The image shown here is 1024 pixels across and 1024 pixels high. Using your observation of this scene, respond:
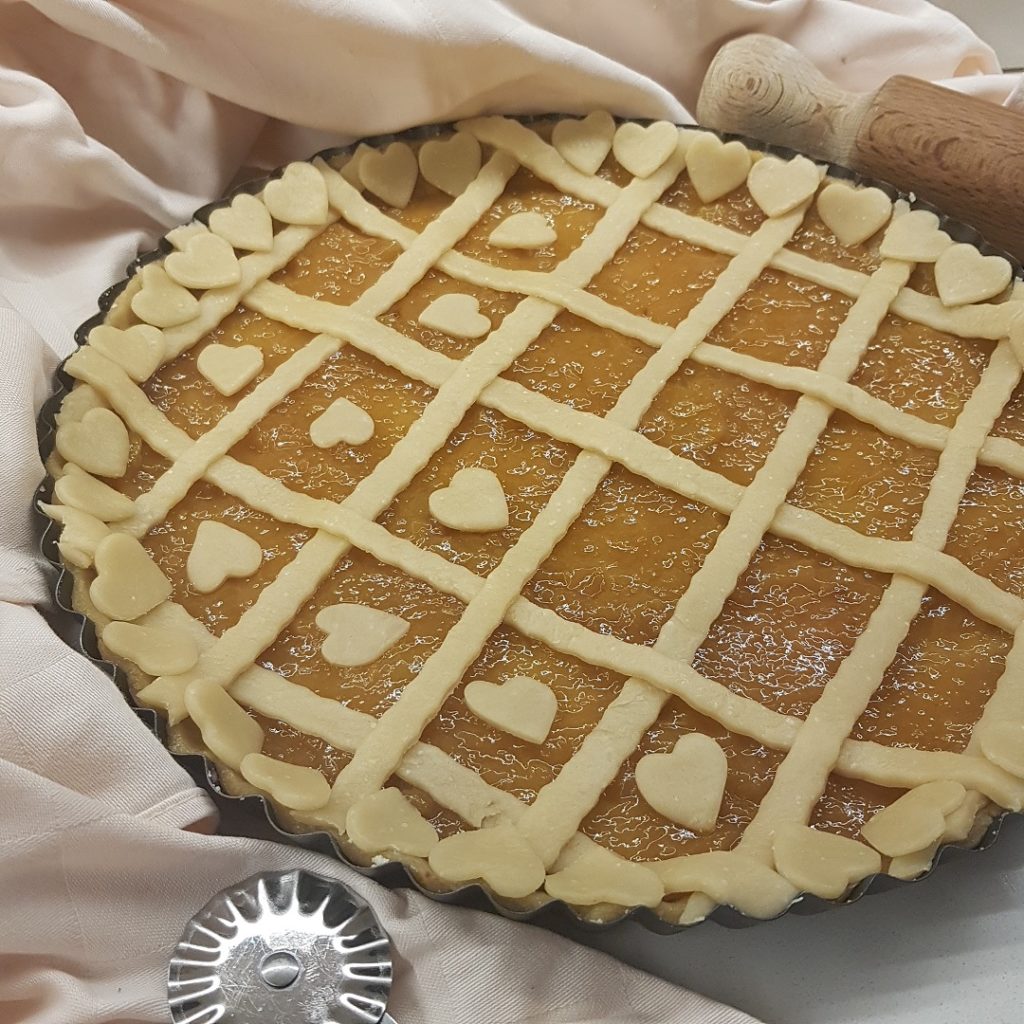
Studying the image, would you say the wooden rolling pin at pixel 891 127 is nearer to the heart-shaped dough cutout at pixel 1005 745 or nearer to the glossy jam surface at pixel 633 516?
the glossy jam surface at pixel 633 516

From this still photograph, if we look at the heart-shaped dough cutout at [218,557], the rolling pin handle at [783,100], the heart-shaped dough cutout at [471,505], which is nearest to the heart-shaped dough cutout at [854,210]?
the rolling pin handle at [783,100]

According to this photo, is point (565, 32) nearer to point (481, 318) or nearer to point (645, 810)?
point (481, 318)

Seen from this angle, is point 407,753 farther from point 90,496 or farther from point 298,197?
point 298,197

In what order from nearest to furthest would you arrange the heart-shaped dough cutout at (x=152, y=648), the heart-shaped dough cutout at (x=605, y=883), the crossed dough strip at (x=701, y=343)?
the heart-shaped dough cutout at (x=605, y=883) < the heart-shaped dough cutout at (x=152, y=648) < the crossed dough strip at (x=701, y=343)

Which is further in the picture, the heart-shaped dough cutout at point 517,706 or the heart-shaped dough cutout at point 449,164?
the heart-shaped dough cutout at point 449,164

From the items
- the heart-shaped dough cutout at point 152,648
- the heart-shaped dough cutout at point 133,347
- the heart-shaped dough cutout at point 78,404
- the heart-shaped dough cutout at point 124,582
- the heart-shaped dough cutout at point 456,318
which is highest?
the heart-shaped dough cutout at point 456,318

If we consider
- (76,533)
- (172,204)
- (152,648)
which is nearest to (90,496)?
(76,533)
